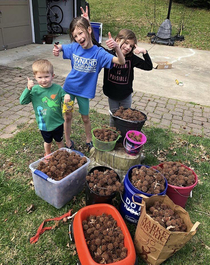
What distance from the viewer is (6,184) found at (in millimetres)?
2840

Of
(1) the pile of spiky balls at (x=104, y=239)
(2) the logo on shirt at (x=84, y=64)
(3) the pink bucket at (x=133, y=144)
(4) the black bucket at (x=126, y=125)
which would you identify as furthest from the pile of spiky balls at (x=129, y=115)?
(1) the pile of spiky balls at (x=104, y=239)

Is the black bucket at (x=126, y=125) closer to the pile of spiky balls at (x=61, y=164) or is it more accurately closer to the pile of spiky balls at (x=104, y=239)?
the pile of spiky balls at (x=61, y=164)

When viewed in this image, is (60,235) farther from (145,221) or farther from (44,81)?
(44,81)

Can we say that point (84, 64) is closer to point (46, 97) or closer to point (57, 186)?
point (46, 97)

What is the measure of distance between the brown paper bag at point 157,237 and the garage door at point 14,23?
838cm

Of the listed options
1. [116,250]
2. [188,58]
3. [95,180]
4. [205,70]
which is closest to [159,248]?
[116,250]

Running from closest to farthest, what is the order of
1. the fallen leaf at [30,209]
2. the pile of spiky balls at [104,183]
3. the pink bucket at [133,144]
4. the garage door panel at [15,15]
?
the pile of spiky balls at [104,183] < the fallen leaf at [30,209] < the pink bucket at [133,144] < the garage door panel at [15,15]

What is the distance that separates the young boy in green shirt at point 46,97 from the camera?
2475 millimetres

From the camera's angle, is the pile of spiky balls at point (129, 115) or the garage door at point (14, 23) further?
the garage door at point (14, 23)

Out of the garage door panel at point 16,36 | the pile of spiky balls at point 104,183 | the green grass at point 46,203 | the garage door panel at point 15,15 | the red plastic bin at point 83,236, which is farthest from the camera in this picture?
the garage door panel at point 16,36

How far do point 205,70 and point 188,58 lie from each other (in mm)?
1548

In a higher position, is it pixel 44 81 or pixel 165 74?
pixel 44 81

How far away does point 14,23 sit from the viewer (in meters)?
8.27

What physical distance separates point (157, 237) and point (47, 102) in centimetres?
187
